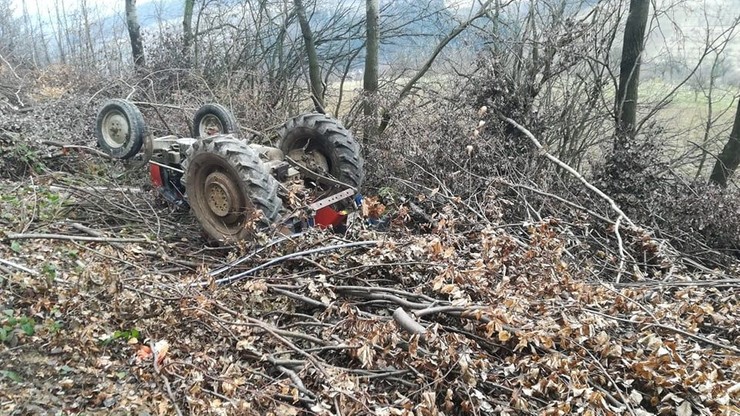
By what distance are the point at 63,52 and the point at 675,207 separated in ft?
57.0

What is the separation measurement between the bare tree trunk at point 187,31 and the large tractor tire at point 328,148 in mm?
7425

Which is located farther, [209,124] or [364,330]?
[209,124]

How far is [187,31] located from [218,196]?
30.8 feet

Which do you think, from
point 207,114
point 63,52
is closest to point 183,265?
point 207,114

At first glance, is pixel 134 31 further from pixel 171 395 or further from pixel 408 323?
pixel 408 323

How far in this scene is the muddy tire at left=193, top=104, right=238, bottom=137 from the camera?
19.9ft

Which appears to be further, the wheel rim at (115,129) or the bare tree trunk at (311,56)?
the bare tree trunk at (311,56)

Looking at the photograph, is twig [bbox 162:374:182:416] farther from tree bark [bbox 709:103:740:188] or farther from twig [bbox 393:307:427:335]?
tree bark [bbox 709:103:740:188]

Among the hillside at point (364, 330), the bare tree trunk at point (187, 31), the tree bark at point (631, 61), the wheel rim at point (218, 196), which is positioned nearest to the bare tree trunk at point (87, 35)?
the bare tree trunk at point (187, 31)

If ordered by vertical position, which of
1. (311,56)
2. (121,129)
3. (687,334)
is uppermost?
(311,56)

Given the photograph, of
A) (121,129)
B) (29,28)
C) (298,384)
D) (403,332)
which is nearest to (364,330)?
(403,332)

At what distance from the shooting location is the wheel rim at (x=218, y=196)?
4.37 m

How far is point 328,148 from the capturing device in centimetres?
529

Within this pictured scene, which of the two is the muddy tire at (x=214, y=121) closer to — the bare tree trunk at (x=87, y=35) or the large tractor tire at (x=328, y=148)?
the large tractor tire at (x=328, y=148)
